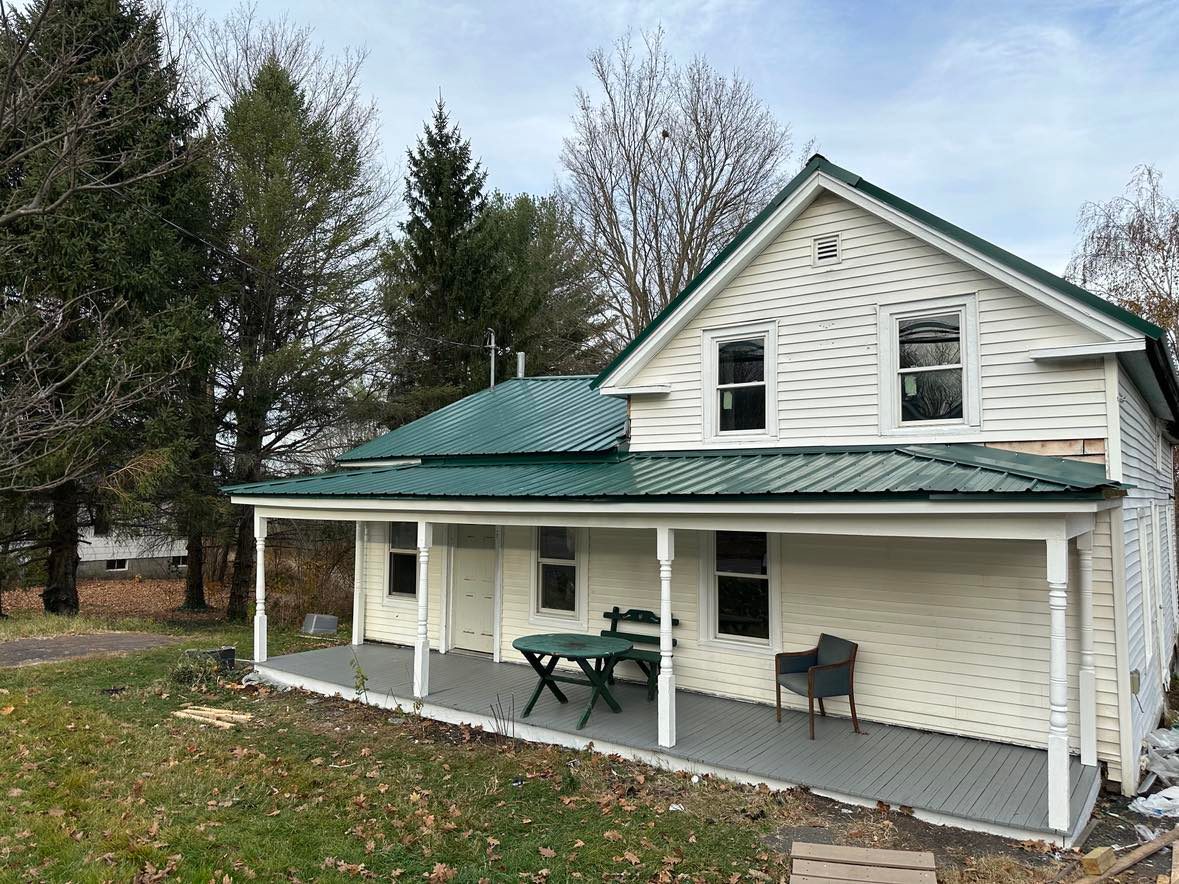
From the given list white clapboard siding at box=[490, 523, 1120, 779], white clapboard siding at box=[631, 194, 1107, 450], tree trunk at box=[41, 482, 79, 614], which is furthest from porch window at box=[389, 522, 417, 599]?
tree trunk at box=[41, 482, 79, 614]

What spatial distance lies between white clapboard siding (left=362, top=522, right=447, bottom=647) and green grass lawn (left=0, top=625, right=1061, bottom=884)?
3563 millimetres

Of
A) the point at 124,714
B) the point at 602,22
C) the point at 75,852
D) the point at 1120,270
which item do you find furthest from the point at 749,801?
the point at 602,22

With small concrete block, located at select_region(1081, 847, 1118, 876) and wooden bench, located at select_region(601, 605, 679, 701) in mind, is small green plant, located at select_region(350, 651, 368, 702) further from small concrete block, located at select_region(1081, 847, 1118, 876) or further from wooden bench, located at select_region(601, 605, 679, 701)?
small concrete block, located at select_region(1081, 847, 1118, 876)

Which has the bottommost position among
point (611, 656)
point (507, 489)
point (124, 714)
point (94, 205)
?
point (124, 714)

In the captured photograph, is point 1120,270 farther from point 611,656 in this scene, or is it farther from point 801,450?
point 611,656

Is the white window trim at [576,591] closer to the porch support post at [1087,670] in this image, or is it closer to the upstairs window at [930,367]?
the upstairs window at [930,367]

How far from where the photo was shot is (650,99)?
23422 millimetres

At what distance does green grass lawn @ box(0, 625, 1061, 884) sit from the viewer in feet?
15.8

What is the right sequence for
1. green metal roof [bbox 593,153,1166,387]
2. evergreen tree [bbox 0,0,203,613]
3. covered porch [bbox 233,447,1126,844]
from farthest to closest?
evergreen tree [bbox 0,0,203,613] < green metal roof [bbox 593,153,1166,387] < covered porch [bbox 233,447,1126,844]

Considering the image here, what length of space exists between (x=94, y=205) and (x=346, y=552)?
10.6 m

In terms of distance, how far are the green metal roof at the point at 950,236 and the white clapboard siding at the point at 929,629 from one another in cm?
191

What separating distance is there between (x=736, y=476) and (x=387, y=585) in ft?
24.2

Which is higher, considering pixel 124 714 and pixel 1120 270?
pixel 1120 270

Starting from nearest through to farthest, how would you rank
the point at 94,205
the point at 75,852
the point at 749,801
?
the point at 75,852
the point at 749,801
the point at 94,205
